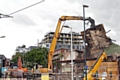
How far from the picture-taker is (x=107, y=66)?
Result: 2174 inches

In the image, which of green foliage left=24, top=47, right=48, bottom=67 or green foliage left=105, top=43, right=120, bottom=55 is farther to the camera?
green foliage left=24, top=47, right=48, bottom=67

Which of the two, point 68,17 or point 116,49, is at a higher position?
point 68,17

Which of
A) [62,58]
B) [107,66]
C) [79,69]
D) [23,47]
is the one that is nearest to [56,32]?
[107,66]

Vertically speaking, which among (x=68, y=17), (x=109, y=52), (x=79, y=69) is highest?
(x=68, y=17)

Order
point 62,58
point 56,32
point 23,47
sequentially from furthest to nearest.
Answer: point 23,47, point 62,58, point 56,32

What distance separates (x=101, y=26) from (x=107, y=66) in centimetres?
1229

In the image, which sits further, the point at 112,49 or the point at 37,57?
the point at 37,57

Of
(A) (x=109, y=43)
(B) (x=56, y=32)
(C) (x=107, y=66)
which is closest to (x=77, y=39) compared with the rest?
(A) (x=109, y=43)

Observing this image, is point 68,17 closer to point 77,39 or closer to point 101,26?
point 101,26

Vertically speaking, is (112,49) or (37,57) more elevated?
(112,49)

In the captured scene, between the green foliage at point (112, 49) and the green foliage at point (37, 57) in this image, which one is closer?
the green foliage at point (112, 49)

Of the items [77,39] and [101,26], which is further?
[77,39]

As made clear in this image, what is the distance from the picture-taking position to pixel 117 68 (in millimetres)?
54562

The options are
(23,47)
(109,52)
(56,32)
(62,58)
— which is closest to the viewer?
(56,32)
